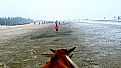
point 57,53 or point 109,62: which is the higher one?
point 57,53

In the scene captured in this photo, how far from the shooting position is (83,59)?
41.2 feet

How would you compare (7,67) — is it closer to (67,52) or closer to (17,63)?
(17,63)

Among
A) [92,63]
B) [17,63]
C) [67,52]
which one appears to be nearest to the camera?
[67,52]

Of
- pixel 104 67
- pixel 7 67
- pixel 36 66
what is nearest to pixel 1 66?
pixel 7 67

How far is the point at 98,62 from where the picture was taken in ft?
38.2

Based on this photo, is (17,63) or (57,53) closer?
(57,53)

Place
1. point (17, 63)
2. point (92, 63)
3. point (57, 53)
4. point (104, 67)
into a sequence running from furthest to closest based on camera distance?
point (17, 63) < point (92, 63) < point (104, 67) < point (57, 53)

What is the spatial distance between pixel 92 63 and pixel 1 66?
4635mm

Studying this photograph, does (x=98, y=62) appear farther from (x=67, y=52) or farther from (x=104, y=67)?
(x=67, y=52)

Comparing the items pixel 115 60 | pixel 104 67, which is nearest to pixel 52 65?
pixel 104 67

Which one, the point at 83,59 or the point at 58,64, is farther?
the point at 83,59

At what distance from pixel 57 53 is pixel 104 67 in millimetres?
6722

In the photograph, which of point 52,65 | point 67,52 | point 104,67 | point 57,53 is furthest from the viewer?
point 104,67

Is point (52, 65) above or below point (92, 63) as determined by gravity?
above
